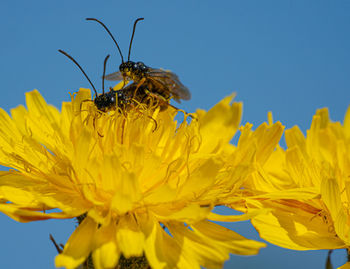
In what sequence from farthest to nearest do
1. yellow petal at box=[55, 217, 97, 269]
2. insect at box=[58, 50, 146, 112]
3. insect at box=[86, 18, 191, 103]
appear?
insect at box=[86, 18, 191, 103]
insect at box=[58, 50, 146, 112]
yellow petal at box=[55, 217, 97, 269]

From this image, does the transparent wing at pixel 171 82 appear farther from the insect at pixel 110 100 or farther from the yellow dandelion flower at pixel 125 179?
the insect at pixel 110 100

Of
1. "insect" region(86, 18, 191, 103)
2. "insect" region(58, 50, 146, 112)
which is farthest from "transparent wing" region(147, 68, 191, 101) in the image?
"insect" region(58, 50, 146, 112)

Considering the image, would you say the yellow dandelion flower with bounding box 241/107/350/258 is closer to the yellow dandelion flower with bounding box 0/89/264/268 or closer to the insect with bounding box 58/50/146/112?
the yellow dandelion flower with bounding box 0/89/264/268

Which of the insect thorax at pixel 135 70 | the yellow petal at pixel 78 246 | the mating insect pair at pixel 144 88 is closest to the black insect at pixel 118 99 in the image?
the mating insect pair at pixel 144 88

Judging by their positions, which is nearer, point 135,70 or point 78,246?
point 78,246

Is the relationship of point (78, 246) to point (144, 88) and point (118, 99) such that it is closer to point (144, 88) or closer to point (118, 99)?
point (118, 99)

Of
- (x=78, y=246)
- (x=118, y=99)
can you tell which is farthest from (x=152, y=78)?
(x=78, y=246)

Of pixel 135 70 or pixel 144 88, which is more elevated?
pixel 135 70
